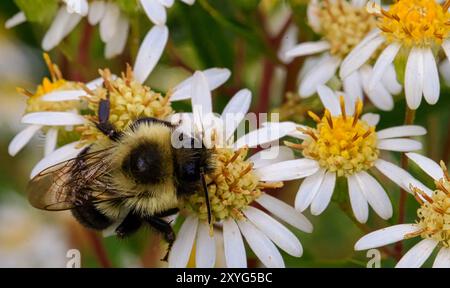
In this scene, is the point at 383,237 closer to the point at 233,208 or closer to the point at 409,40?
the point at 233,208

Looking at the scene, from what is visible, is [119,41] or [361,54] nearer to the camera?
[361,54]

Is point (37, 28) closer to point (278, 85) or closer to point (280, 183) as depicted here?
point (278, 85)

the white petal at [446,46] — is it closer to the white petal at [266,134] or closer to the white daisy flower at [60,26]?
the white petal at [266,134]

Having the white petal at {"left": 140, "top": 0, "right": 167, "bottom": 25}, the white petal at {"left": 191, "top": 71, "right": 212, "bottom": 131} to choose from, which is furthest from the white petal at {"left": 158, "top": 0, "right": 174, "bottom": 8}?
the white petal at {"left": 191, "top": 71, "right": 212, "bottom": 131}

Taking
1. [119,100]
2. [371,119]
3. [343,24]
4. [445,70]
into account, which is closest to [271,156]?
[371,119]

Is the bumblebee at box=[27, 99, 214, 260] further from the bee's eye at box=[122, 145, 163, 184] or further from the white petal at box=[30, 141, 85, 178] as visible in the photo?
the white petal at box=[30, 141, 85, 178]
